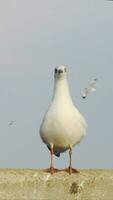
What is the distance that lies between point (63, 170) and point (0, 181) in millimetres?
1731

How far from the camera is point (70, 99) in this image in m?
18.1

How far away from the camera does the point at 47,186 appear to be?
58.9ft

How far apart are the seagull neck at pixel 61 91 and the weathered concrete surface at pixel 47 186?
6.56ft

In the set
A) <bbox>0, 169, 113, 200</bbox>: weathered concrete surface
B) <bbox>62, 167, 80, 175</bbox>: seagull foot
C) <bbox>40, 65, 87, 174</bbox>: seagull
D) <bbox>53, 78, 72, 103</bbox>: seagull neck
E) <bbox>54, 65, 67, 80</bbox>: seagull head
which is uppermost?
<bbox>54, 65, 67, 80</bbox>: seagull head

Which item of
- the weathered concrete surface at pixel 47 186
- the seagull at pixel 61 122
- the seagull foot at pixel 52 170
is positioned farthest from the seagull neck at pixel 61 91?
the weathered concrete surface at pixel 47 186

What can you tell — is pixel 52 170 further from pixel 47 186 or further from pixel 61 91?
pixel 61 91

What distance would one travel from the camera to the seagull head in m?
17.9

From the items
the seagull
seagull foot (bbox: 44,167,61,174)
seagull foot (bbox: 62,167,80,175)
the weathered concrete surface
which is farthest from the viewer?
seagull foot (bbox: 62,167,80,175)

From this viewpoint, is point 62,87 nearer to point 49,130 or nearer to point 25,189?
point 49,130

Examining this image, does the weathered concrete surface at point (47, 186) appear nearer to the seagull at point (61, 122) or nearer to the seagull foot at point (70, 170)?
the seagull foot at point (70, 170)

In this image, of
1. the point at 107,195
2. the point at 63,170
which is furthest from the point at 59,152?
the point at 107,195

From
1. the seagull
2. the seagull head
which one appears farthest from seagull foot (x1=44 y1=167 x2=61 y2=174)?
the seagull head

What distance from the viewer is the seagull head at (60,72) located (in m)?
17.9

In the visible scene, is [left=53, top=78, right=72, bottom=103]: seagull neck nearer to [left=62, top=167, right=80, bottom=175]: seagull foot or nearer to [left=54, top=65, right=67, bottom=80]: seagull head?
[left=54, top=65, right=67, bottom=80]: seagull head
